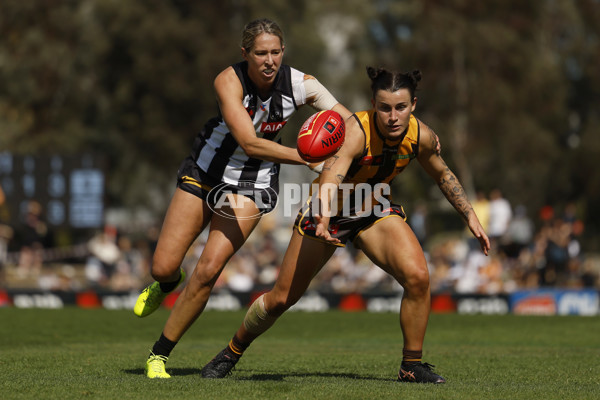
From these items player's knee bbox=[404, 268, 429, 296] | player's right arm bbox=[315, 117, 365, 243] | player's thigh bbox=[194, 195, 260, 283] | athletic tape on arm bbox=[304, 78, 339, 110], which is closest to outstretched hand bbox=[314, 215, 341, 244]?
player's right arm bbox=[315, 117, 365, 243]

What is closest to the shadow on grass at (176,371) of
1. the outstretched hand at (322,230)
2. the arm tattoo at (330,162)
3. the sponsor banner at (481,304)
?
the outstretched hand at (322,230)

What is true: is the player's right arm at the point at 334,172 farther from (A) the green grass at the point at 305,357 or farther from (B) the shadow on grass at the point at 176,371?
(B) the shadow on grass at the point at 176,371

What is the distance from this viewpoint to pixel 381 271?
18609 mm

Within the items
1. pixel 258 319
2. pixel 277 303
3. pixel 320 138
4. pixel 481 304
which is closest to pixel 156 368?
pixel 258 319

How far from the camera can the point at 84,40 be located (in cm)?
3616

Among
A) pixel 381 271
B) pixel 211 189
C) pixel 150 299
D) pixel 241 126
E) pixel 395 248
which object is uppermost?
pixel 241 126

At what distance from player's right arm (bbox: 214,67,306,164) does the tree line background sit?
91.2ft

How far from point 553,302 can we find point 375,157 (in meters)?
10.3

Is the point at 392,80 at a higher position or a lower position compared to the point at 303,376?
higher

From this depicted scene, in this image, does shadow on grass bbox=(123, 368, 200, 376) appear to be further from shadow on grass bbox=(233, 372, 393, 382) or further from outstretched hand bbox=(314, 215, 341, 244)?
outstretched hand bbox=(314, 215, 341, 244)

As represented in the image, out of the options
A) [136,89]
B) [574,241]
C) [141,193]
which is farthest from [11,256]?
[141,193]

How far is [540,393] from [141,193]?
113ft

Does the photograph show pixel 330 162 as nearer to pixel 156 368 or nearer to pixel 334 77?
pixel 156 368

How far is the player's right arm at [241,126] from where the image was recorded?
19.1 feet
